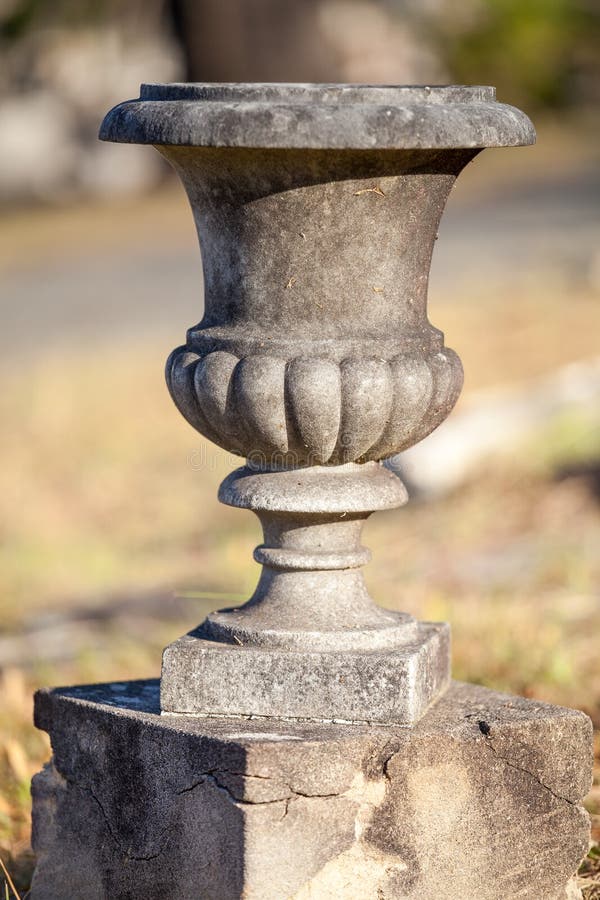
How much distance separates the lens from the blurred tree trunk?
1873 cm

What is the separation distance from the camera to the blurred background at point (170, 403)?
175 inches

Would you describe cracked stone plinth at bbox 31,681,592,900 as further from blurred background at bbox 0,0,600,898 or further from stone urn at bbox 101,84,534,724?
blurred background at bbox 0,0,600,898

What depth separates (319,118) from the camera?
2.22m

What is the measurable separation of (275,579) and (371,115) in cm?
90

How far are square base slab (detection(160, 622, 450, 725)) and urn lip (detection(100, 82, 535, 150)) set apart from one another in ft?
3.01

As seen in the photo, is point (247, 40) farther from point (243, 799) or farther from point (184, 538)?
point (243, 799)

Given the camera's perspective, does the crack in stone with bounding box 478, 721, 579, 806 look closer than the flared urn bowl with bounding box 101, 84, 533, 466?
No

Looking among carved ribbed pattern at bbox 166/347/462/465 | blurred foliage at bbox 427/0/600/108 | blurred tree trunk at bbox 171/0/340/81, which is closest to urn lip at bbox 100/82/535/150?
carved ribbed pattern at bbox 166/347/462/465

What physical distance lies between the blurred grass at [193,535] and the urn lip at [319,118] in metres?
1.55

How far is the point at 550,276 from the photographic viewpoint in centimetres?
1125

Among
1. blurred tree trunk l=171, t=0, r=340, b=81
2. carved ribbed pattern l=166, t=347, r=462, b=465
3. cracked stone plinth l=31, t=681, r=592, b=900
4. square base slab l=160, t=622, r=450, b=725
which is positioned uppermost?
blurred tree trunk l=171, t=0, r=340, b=81

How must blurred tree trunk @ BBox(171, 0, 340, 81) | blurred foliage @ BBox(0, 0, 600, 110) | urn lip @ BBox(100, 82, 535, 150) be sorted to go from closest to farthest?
urn lip @ BBox(100, 82, 535, 150) → blurred tree trunk @ BBox(171, 0, 340, 81) → blurred foliage @ BBox(0, 0, 600, 110)

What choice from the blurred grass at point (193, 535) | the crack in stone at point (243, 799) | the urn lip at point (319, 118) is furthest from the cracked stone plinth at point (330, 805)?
the urn lip at point (319, 118)

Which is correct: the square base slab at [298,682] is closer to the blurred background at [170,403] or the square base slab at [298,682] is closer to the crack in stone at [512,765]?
the crack in stone at [512,765]
